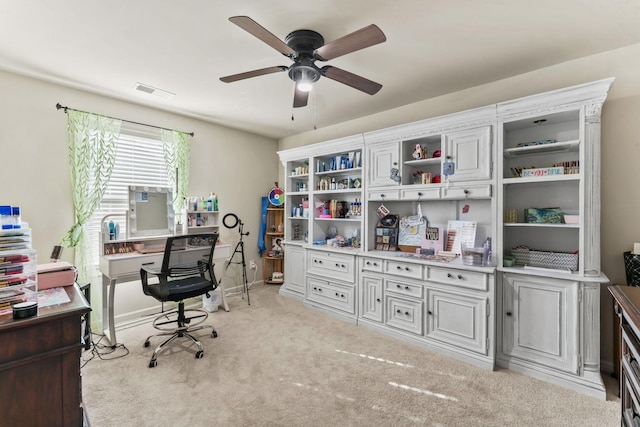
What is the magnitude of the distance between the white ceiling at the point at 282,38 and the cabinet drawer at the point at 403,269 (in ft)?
6.34

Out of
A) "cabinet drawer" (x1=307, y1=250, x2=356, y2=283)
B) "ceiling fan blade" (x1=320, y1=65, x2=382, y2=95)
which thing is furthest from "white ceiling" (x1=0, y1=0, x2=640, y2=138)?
"cabinet drawer" (x1=307, y1=250, x2=356, y2=283)

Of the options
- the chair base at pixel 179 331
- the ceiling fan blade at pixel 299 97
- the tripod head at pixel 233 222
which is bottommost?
the chair base at pixel 179 331

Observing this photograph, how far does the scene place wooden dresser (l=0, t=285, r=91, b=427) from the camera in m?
1.22

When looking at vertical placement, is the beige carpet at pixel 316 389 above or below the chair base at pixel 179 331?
below

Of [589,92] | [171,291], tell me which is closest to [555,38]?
[589,92]

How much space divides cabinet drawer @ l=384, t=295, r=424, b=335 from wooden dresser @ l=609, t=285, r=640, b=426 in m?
1.64

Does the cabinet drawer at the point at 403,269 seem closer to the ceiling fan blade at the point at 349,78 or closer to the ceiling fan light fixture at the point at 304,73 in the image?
the ceiling fan blade at the point at 349,78

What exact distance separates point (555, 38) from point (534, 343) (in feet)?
8.08

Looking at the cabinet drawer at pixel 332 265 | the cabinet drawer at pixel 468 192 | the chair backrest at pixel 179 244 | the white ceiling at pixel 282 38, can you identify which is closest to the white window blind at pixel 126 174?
the white ceiling at pixel 282 38

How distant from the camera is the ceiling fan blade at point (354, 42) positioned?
163cm

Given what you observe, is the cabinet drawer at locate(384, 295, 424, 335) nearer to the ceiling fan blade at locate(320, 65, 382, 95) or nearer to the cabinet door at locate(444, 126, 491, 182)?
the cabinet door at locate(444, 126, 491, 182)

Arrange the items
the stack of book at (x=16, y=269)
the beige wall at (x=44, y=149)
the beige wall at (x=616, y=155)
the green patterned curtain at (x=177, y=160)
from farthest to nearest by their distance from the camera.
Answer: the green patterned curtain at (x=177, y=160)
the beige wall at (x=44, y=149)
the beige wall at (x=616, y=155)
the stack of book at (x=16, y=269)

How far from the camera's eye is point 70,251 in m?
3.12

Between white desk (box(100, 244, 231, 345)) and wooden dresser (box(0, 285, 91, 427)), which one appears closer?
wooden dresser (box(0, 285, 91, 427))
